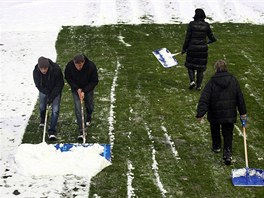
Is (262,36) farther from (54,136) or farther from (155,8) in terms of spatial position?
(54,136)

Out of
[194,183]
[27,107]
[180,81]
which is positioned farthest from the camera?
[180,81]

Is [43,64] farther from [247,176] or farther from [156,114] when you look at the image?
[247,176]

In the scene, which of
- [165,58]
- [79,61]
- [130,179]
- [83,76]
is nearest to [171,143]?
[130,179]

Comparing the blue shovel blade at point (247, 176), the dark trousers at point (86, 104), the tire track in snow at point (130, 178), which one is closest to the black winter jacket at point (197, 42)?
the dark trousers at point (86, 104)

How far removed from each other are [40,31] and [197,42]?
8613 mm

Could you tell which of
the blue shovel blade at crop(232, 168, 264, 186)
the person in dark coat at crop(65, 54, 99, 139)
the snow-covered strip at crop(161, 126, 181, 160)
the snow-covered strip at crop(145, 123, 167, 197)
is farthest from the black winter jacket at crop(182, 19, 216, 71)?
the blue shovel blade at crop(232, 168, 264, 186)

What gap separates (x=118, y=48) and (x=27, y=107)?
5.86 metres

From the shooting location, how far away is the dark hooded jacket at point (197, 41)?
12.5m

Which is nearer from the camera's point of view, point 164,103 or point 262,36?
point 164,103

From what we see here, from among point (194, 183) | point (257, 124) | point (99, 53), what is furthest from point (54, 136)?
point (99, 53)

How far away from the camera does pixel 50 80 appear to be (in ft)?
32.1

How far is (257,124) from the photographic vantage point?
11008 millimetres

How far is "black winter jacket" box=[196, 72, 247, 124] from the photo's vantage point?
8.84 m

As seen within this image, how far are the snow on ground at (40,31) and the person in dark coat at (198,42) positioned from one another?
3216 millimetres
